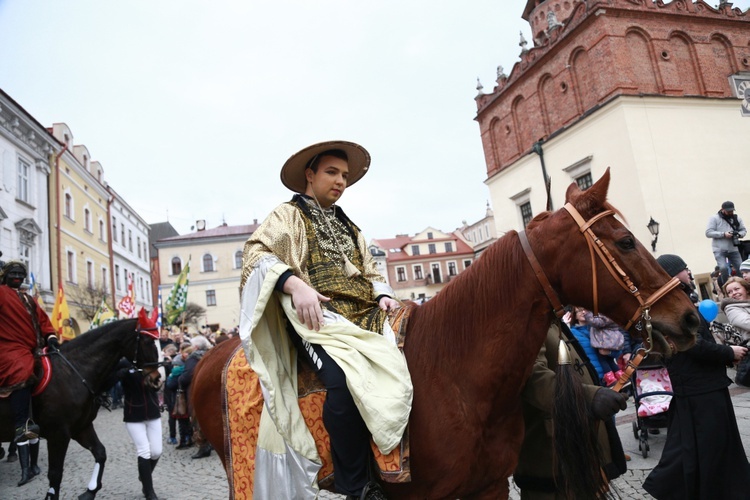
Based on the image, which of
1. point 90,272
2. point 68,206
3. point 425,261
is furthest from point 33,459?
point 425,261

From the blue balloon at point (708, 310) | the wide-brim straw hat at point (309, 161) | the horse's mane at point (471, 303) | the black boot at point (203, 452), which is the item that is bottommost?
the black boot at point (203, 452)

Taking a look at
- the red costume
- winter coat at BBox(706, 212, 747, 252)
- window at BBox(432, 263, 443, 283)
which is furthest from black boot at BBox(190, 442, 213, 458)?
window at BBox(432, 263, 443, 283)

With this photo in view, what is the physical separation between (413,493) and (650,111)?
77.2 feet

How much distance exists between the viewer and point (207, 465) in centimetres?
763

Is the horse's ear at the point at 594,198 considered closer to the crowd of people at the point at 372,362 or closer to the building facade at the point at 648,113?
the crowd of people at the point at 372,362

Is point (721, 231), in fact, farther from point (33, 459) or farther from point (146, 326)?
point (33, 459)

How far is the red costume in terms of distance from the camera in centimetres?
515

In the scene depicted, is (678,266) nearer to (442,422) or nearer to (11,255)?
(442,422)

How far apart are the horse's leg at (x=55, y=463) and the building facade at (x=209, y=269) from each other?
1676 inches

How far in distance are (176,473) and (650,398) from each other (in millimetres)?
6515

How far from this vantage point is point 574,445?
2.49m

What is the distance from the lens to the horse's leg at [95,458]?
5336 mm

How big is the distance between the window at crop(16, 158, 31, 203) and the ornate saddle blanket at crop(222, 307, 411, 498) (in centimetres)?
2350

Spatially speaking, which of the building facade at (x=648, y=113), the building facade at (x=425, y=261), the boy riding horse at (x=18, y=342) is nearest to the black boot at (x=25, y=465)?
the boy riding horse at (x=18, y=342)
